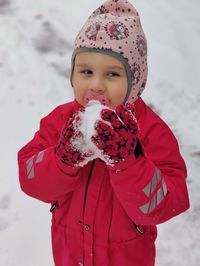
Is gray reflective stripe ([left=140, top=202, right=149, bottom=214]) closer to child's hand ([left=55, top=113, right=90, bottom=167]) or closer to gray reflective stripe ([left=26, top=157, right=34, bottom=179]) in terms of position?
child's hand ([left=55, top=113, right=90, bottom=167])

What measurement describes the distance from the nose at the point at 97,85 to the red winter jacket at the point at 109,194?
6.4 inches

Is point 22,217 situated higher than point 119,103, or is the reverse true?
point 119,103

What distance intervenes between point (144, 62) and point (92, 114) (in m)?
0.39

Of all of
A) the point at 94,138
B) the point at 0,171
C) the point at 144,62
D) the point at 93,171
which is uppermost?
the point at 144,62

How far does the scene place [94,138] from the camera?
50.1 inches

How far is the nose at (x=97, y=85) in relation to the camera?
1.42 meters

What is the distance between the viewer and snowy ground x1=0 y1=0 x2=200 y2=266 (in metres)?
2.45

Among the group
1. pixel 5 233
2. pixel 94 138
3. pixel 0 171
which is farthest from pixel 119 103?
pixel 0 171

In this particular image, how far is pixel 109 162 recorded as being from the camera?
1296 millimetres

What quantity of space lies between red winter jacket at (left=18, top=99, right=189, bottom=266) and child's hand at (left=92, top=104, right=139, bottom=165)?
0.06 m

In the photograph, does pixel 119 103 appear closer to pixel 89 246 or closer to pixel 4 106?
pixel 89 246

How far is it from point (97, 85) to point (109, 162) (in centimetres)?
27

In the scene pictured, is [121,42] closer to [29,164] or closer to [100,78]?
[100,78]

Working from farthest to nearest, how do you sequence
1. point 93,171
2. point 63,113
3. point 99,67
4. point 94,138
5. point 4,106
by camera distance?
point 4,106 < point 63,113 < point 93,171 < point 99,67 < point 94,138
